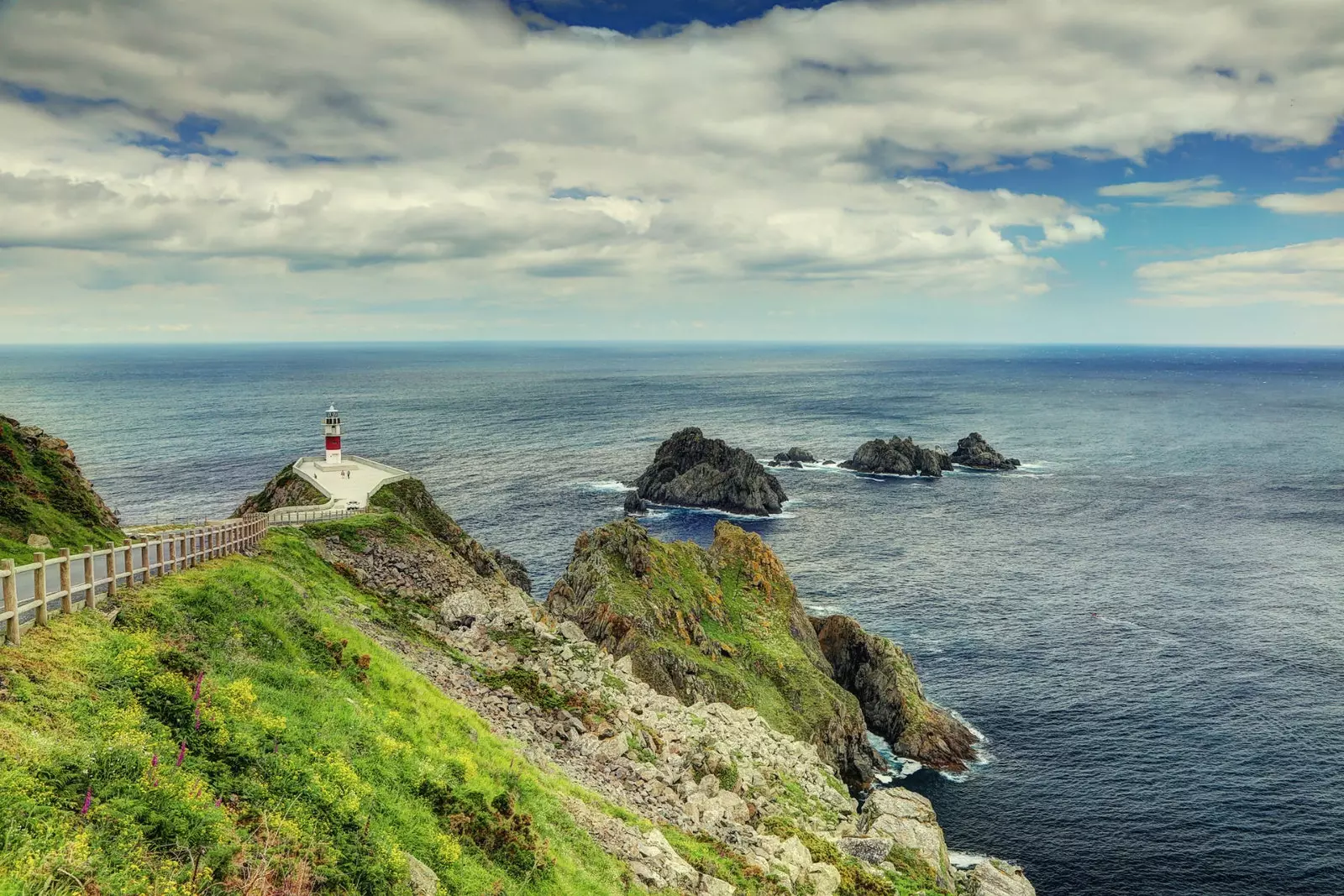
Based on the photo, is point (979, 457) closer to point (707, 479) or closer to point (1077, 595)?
point (707, 479)

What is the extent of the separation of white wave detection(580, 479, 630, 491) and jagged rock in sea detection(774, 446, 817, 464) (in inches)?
1575

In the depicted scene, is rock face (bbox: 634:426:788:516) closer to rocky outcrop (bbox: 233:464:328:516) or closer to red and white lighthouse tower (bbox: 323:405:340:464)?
red and white lighthouse tower (bbox: 323:405:340:464)

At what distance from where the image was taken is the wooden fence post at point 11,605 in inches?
659

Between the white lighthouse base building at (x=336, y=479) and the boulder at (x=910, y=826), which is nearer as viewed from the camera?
the boulder at (x=910, y=826)

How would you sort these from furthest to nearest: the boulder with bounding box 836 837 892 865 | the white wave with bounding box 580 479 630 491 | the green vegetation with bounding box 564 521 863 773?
the white wave with bounding box 580 479 630 491 < the green vegetation with bounding box 564 521 863 773 < the boulder with bounding box 836 837 892 865

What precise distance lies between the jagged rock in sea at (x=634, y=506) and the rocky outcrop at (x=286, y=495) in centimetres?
5849

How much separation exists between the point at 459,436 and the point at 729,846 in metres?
162

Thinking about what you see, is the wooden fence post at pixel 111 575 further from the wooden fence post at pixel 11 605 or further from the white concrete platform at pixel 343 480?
the white concrete platform at pixel 343 480

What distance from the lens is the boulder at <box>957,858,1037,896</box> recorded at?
112 feet

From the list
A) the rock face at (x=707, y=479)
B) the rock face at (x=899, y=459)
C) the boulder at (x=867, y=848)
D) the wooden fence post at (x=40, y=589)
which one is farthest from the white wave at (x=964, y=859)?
the rock face at (x=899, y=459)

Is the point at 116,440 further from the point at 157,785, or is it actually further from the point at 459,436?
the point at 157,785

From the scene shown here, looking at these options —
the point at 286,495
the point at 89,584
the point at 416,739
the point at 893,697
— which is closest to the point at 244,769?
the point at 416,739

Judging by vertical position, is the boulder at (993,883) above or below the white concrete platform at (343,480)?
below

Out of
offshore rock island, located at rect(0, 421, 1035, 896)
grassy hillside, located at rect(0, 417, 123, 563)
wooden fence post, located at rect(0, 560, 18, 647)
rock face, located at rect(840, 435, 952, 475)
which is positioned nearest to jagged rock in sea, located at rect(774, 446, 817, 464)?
rock face, located at rect(840, 435, 952, 475)
